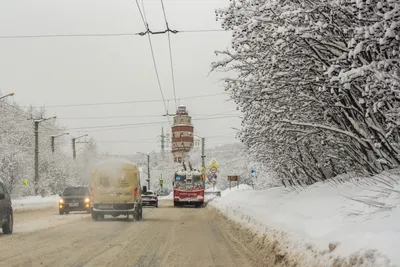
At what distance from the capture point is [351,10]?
7.85 metres

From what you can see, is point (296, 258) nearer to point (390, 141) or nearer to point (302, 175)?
point (390, 141)

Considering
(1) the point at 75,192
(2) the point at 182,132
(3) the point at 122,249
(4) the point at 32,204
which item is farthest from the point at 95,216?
(2) the point at 182,132

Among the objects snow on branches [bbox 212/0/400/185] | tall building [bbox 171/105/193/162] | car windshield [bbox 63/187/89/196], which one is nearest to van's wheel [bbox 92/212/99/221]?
car windshield [bbox 63/187/89/196]

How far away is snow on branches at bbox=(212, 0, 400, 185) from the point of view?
7.31 meters

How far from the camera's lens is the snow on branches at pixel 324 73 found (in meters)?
7.31

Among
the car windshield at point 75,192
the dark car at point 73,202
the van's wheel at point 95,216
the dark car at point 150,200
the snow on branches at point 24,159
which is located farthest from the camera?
the snow on branches at point 24,159

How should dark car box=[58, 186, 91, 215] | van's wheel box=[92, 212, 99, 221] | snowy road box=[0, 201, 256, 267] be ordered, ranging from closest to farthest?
1. snowy road box=[0, 201, 256, 267]
2. van's wheel box=[92, 212, 99, 221]
3. dark car box=[58, 186, 91, 215]

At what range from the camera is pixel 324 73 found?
26.9ft

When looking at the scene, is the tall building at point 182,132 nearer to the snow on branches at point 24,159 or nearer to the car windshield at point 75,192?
the snow on branches at point 24,159

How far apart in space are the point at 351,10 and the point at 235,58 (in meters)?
5.60

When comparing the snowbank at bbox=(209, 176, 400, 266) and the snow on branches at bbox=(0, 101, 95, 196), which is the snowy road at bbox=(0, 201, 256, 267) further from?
the snow on branches at bbox=(0, 101, 95, 196)

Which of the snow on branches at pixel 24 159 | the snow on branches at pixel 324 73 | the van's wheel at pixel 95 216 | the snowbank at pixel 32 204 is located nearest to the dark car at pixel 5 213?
the van's wheel at pixel 95 216

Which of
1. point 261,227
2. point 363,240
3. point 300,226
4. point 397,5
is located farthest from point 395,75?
point 261,227

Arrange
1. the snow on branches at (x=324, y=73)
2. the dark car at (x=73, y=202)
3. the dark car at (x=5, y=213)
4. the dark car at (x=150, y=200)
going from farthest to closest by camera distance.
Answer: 1. the dark car at (x=150, y=200)
2. the dark car at (x=73, y=202)
3. the dark car at (x=5, y=213)
4. the snow on branches at (x=324, y=73)
